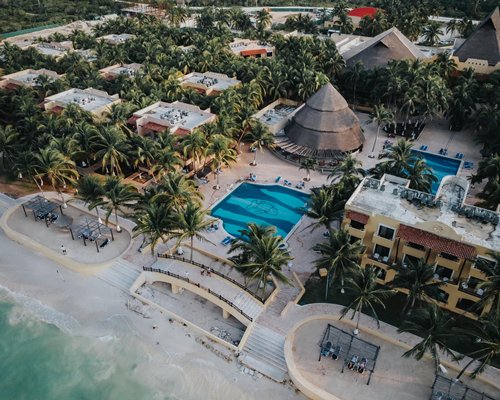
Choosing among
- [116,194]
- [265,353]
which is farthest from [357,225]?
[116,194]

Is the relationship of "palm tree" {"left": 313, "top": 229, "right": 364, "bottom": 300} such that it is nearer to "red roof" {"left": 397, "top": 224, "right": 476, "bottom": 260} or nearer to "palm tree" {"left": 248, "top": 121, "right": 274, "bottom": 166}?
"red roof" {"left": 397, "top": 224, "right": 476, "bottom": 260}

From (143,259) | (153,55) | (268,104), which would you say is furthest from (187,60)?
(143,259)

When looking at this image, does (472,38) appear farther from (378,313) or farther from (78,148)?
(78,148)

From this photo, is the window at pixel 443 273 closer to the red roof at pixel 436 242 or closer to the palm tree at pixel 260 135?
the red roof at pixel 436 242

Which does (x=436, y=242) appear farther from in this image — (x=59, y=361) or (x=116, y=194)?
(x=59, y=361)

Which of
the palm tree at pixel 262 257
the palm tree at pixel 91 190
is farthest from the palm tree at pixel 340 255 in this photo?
the palm tree at pixel 91 190

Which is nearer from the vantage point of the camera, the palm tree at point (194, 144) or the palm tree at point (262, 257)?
the palm tree at point (262, 257)

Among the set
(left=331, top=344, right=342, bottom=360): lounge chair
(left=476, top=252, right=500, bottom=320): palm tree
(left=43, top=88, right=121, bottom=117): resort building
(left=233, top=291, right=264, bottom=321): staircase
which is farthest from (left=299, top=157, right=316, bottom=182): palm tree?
(left=43, top=88, right=121, bottom=117): resort building
